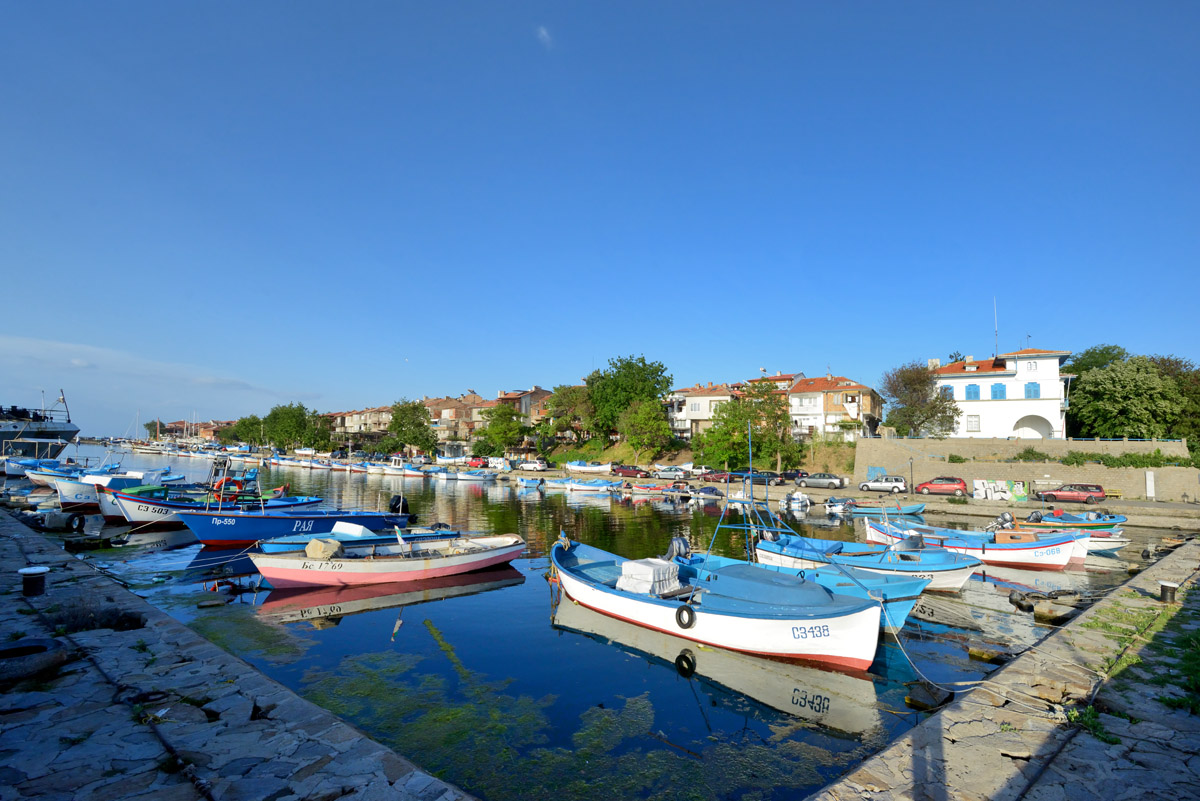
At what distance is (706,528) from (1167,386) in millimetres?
43493

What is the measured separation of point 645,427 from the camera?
6812cm

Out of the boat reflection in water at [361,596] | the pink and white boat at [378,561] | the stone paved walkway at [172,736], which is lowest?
the boat reflection in water at [361,596]

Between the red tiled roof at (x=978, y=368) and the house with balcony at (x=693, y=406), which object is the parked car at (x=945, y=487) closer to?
the red tiled roof at (x=978, y=368)

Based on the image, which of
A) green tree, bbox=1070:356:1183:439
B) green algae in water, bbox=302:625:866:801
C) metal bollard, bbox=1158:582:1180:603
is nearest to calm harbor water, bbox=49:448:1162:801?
green algae in water, bbox=302:625:866:801

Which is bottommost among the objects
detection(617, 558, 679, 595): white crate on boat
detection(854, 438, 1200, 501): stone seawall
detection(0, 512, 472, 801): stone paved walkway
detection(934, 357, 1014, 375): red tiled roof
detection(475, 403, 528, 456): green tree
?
detection(0, 512, 472, 801): stone paved walkway

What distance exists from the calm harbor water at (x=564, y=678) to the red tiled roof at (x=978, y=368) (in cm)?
3737

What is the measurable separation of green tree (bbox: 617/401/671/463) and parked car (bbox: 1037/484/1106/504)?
37.9 m

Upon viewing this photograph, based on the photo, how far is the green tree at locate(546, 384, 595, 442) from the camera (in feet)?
260

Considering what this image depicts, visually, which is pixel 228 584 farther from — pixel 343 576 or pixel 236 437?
pixel 236 437

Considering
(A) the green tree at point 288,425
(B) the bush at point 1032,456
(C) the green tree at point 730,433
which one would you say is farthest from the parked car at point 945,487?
(A) the green tree at point 288,425

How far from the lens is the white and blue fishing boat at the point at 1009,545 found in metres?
21.4

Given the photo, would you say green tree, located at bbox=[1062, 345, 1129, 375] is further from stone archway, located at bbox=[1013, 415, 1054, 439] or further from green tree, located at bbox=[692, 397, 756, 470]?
green tree, located at bbox=[692, 397, 756, 470]

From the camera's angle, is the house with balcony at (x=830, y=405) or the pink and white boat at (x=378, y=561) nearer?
the pink and white boat at (x=378, y=561)

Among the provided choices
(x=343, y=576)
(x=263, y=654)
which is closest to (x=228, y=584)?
(x=343, y=576)
